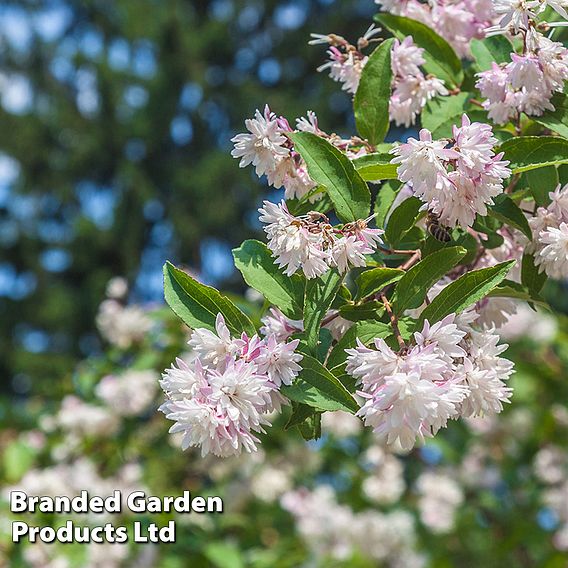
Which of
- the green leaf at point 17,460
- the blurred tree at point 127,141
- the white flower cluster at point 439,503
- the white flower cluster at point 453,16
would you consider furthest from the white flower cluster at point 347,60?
the blurred tree at point 127,141

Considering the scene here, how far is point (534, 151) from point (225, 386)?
0.40 m

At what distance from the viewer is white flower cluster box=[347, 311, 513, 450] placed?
68 centimetres

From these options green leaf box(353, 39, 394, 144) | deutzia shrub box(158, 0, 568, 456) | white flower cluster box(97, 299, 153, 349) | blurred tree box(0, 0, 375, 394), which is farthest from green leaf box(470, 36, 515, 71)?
blurred tree box(0, 0, 375, 394)

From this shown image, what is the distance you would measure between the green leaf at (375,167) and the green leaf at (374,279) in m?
0.10

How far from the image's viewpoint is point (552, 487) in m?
3.26

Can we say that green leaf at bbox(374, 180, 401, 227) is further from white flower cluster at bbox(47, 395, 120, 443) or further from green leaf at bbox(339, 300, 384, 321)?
white flower cluster at bbox(47, 395, 120, 443)

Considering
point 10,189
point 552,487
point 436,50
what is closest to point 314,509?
point 552,487

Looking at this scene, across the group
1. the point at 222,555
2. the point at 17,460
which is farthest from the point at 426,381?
the point at 17,460

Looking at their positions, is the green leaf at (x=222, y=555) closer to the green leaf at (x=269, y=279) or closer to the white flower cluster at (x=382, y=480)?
the white flower cluster at (x=382, y=480)

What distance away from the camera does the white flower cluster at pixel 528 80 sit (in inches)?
33.4

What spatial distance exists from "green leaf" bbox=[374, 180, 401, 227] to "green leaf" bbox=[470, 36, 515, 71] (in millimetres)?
186

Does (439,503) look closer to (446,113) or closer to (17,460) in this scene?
(17,460)

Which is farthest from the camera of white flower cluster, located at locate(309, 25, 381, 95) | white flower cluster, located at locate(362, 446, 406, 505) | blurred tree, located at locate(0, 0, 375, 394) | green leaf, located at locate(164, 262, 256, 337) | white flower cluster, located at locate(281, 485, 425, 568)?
blurred tree, located at locate(0, 0, 375, 394)

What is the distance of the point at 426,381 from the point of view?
0.68 meters
